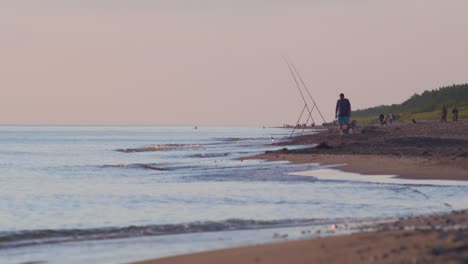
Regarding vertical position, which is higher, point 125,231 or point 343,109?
point 343,109

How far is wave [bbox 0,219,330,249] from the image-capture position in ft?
38.2

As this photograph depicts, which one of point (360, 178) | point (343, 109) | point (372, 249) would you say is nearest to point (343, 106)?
point (343, 109)

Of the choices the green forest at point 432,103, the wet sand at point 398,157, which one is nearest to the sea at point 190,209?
the wet sand at point 398,157

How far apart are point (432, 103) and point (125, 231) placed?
80.4m

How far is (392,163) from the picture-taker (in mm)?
22422

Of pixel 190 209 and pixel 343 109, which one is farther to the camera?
pixel 343 109

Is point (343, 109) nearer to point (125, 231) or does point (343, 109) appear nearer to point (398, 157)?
point (398, 157)

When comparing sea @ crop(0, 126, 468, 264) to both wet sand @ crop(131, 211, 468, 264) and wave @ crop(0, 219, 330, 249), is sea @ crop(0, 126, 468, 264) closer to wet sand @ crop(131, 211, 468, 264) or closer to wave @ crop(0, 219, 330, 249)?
wave @ crop(0, 219, 330, 249)

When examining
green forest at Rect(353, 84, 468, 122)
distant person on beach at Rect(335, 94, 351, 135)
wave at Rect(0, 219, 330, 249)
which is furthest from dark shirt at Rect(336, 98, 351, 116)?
green forest at Rect(353, 84, 468, 122)

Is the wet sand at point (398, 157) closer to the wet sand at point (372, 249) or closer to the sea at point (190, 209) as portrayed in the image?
the sea at point (190, 209)

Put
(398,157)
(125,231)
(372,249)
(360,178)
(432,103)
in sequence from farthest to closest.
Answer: (432,103) → (398,157) → (360,178) → (125,231) → (372,249)

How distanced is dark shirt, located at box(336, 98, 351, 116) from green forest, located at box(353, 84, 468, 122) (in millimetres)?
36910

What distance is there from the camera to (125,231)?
39.8ft

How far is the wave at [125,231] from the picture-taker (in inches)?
459
